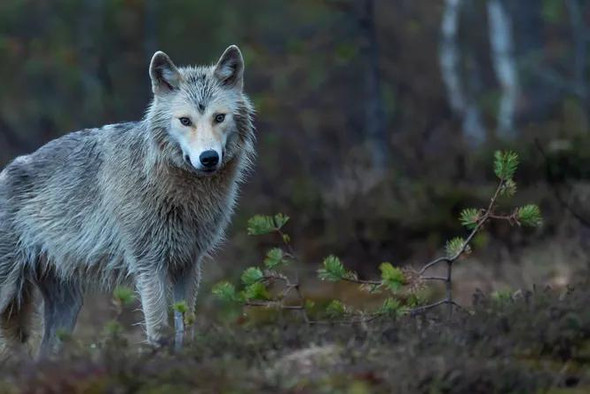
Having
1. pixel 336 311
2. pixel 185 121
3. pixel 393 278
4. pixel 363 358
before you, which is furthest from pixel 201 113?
pixel 363 358

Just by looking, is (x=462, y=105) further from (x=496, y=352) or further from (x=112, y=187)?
(x=496, y=352)

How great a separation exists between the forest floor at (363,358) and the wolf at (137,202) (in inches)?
57.3

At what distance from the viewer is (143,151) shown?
9.07 m

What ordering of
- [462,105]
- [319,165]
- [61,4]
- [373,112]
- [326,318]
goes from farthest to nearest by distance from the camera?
[61,4], [462,105], [319,165], [373,112], [326,318]

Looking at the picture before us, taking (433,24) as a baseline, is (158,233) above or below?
below

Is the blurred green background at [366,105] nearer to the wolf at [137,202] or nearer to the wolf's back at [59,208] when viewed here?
the wolf at [137,202]

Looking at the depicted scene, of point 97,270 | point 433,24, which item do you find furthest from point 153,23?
point 97,270

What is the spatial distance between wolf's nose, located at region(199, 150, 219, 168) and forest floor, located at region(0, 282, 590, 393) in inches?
57.6

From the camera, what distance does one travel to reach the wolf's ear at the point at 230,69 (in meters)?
9.16

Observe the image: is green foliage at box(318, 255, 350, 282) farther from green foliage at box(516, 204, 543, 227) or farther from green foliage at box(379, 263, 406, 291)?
green foliage at box(516, 204, 543, 227)

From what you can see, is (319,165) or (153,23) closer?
(319,165)

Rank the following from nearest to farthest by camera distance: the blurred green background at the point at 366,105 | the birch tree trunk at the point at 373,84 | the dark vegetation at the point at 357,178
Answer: the dark vegetation at the point at 357,178
the blurred green background at the point at 366,105
the birch tree trunk at the point at 373,84

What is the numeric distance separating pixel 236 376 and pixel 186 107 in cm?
317

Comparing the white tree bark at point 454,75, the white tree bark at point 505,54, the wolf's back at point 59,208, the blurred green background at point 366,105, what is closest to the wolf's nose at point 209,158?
the wolf's back at point 59,208
